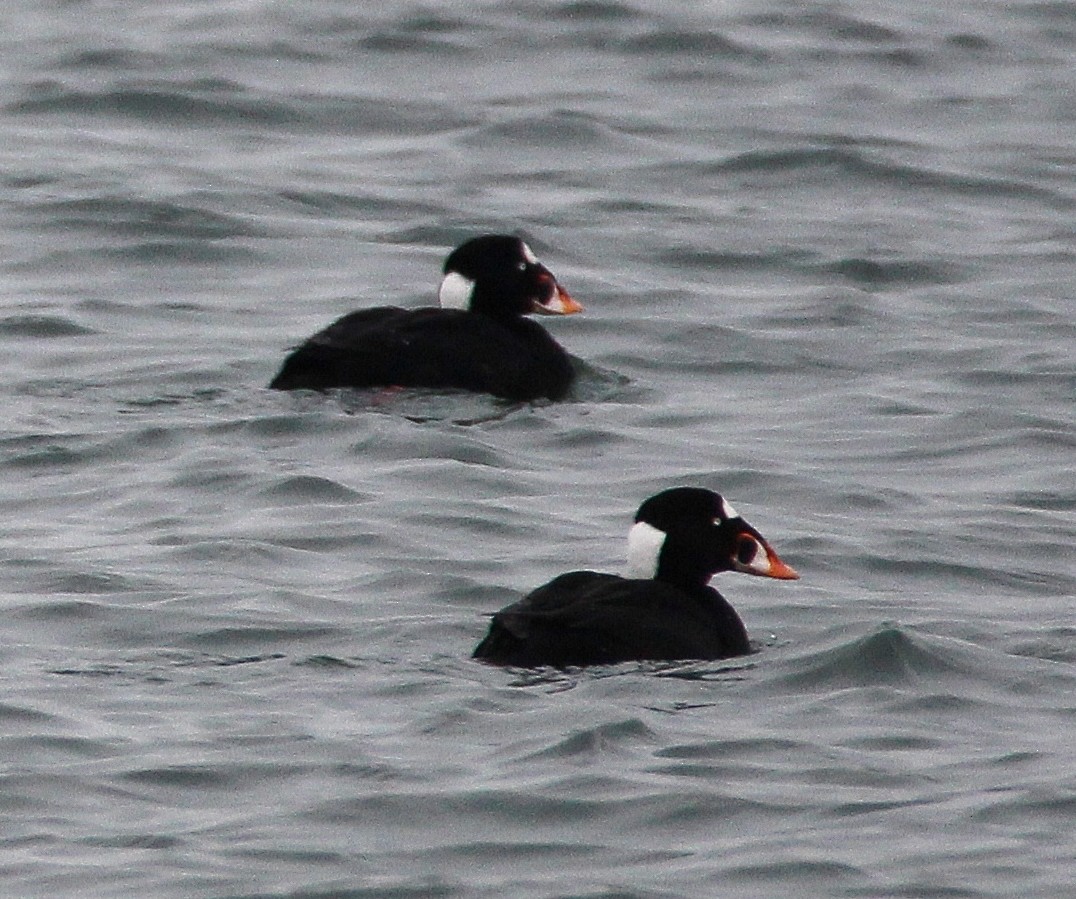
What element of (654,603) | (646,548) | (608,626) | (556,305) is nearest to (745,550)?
(646,548)

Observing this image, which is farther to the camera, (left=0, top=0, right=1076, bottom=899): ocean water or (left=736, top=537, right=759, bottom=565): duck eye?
(left=736, top=537, right=759, bottom=565): duck eye

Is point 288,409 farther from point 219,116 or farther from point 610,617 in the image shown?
point 219,116

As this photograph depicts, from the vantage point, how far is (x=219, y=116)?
19.4m

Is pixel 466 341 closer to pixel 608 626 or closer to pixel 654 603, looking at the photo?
pixel 654 603

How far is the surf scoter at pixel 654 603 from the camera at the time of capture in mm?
8188

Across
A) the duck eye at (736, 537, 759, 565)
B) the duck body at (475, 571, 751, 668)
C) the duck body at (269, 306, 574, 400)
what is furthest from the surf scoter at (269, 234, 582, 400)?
the duck body at (475, 571, 751, 668)

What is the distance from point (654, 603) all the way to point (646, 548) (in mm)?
372

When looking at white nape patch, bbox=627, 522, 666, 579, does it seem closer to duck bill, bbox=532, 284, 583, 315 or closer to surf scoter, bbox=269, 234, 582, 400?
surf scoter, bbox=269, 234, 582, 400

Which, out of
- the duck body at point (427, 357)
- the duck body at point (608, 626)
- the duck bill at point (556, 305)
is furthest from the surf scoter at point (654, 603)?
the duck bill at point (556, 305)

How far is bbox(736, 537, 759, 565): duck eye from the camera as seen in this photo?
893 cm

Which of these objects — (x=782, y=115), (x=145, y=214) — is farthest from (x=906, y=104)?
(x=145, y=214)

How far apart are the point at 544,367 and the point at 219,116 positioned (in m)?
7.51

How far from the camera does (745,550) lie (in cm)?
895

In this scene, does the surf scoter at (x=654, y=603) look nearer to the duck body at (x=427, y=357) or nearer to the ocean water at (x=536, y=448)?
the ocean water at (x=536, y=448)
